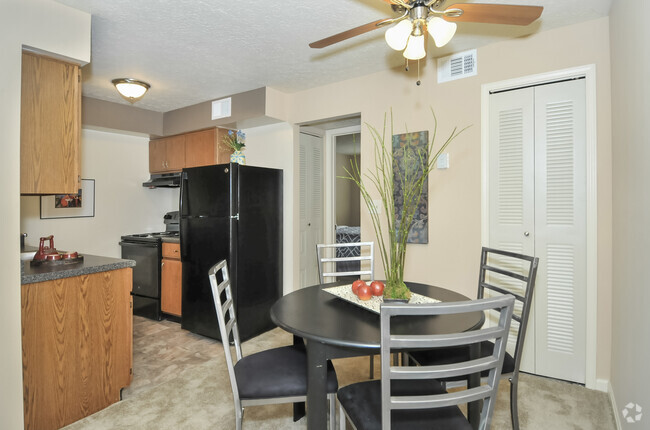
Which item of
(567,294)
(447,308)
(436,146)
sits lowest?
(567,294)

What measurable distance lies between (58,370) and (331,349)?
1.72m

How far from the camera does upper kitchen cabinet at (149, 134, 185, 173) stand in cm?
441

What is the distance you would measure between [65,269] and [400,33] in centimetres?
Result: 227

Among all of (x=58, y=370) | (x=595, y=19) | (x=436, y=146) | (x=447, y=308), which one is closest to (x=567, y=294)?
(x=436, y=146)

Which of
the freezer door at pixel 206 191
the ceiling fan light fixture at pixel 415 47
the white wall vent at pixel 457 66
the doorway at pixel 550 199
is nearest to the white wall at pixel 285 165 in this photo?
the freezer door at pixel 206 191

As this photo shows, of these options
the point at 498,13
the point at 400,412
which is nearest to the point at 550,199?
the point at 498,13

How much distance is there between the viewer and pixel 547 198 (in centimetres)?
252

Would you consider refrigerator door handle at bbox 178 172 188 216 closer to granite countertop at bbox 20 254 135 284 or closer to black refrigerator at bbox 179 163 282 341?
black refrigerator at bbox 179 163 282 341

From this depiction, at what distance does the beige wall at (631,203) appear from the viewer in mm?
1493

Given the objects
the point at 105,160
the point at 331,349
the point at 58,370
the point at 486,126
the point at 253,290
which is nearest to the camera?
the point at 331,349

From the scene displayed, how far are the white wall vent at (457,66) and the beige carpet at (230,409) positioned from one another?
2346 mm

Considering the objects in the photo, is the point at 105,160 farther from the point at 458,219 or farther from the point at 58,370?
the point at 458,219

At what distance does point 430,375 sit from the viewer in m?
1.08

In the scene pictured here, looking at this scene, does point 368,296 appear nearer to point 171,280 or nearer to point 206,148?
point 171,280
